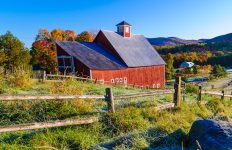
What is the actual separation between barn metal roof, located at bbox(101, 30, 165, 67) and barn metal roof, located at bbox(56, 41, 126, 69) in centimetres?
135

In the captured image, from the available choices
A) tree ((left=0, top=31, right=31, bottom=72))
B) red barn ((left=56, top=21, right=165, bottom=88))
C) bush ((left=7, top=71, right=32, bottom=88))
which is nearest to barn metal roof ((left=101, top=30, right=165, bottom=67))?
red barn ((left=56, top=21, right=165, bottom=88))

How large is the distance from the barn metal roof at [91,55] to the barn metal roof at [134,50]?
1346 mm

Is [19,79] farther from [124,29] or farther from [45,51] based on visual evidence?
[45,51]

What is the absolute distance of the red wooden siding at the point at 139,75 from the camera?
32812 millimetres

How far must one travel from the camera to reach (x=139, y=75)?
3794 cm

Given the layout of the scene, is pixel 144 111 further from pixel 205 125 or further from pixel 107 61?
pixel 107 61

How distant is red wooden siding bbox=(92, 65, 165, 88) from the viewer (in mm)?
32812

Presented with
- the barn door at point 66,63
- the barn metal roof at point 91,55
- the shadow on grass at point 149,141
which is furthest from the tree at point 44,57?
the shadow on grass at point 149,141

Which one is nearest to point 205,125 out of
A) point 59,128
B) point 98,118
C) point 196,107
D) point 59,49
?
point 98,118

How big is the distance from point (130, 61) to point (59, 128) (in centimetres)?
2911

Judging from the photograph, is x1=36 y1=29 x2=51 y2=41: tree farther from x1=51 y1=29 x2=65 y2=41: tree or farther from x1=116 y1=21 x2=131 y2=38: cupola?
x1=116 y1=21 x2=131 y2=38: cupola

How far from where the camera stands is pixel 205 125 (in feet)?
21.5

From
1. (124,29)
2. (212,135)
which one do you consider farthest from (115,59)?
(212,135)

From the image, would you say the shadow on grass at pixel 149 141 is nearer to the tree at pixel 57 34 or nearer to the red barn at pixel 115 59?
the red barn at pixel 115 59
